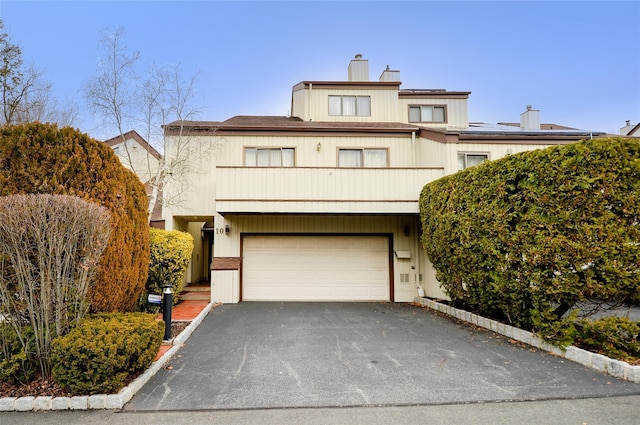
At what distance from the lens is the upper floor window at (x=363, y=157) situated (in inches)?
484

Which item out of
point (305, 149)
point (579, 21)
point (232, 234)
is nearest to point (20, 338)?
point (232, 234)

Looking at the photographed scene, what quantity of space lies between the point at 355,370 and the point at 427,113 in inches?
517

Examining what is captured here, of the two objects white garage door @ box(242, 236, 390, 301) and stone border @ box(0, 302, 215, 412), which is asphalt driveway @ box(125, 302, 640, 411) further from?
white garage door @ box(242, 236, 390, 301)

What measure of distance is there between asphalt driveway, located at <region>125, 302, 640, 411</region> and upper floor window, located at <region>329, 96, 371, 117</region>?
9.59 m

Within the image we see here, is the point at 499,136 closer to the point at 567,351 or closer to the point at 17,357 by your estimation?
the point at 567,351

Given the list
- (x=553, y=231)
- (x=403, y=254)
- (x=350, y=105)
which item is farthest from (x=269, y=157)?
(x=553, y=231)

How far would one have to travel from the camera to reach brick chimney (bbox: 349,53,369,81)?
16422 mm

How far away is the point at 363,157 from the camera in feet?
40.4

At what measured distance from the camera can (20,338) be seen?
4.13 meters

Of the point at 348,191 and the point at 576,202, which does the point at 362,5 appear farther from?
the point at 576,202

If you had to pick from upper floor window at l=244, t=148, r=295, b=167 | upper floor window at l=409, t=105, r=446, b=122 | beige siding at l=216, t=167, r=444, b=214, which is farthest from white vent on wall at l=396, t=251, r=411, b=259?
upper floor window at l=409, t=105, r=446, b=122

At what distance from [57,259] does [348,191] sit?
23.9ft

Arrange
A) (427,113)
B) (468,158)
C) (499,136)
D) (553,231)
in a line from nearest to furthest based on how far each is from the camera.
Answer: (553,231) < (468,158) < (499,136) < (427,113)

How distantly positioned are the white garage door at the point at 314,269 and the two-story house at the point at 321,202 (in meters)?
0.03
